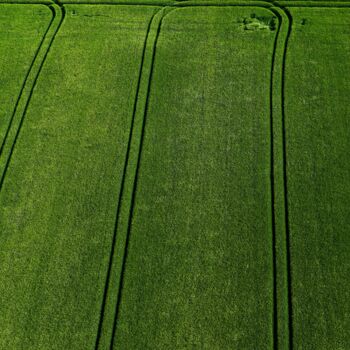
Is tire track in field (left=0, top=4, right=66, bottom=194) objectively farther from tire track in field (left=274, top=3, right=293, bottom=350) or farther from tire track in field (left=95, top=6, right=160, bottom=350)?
tire track in field (left=274, top=3, right=293, bottom=350)

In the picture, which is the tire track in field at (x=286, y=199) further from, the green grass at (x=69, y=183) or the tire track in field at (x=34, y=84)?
the tire track in field at (x=34, y=84)

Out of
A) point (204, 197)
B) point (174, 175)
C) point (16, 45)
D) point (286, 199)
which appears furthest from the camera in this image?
point (16, 45)

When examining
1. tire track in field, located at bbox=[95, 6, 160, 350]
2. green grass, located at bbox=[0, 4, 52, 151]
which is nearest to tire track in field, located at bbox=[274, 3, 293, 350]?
tire track in field, located at bbox=[95, 6, 160, 350]

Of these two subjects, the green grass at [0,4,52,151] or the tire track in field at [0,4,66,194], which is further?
the green grass at [0,4,52,151]

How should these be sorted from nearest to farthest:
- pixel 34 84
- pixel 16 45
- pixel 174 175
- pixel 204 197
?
pixel 204 197
pixel 174 175
pixel 34 84
pixel 16 45

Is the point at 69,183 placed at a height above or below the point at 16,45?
below

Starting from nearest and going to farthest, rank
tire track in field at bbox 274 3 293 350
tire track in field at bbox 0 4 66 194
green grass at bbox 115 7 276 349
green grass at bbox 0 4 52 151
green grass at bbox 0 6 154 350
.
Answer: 1. tire track in field at bbox 274 3 293 350
2. green grass at bbox 115 7 276 349
3. green grass at bbox 0 6 154 350
4. tire track in field at bbox 0 4 66 194
5. green grass at bbox 0 4 52 151

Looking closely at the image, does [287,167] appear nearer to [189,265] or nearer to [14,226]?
[189,265]

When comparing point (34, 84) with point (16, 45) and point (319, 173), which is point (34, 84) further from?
point (319, 173)

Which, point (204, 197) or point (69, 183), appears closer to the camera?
point (204, 197)

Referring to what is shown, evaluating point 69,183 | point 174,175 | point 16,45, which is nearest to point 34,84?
point 16,45
